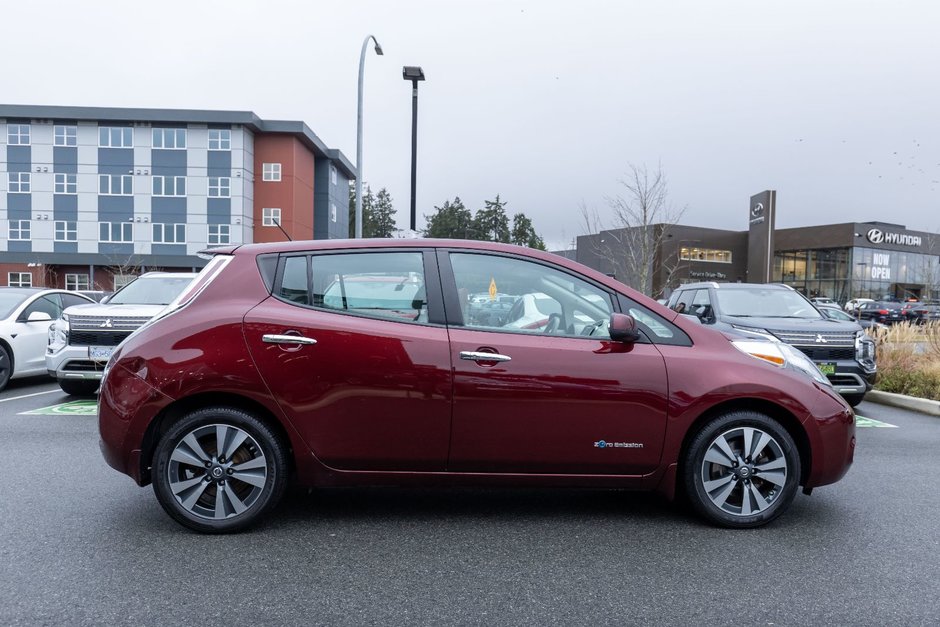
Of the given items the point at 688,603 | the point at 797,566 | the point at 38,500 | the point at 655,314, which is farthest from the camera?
the point at 38,500

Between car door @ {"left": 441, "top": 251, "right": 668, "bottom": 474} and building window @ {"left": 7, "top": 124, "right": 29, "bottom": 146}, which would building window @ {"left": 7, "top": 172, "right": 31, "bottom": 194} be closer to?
building window @ {"left": 7, "top": 124, "right": 29, "bottom": 146}

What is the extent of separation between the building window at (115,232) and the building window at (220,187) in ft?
20.2

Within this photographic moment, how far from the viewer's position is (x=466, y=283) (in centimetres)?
443

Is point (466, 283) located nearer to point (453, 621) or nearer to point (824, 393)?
point (453, 621)

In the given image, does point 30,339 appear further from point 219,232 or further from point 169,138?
point 169,138

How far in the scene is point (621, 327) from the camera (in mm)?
4188

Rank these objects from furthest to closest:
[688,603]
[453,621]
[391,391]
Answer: [391,391]
[688,603]
[453,621]

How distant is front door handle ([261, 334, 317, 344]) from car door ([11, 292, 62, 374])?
8124mm

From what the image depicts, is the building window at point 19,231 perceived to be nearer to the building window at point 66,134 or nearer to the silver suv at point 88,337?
the building window at point 66,134

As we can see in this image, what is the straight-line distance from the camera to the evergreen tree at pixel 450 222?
274 feet

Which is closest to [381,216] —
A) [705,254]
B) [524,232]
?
[524,232]

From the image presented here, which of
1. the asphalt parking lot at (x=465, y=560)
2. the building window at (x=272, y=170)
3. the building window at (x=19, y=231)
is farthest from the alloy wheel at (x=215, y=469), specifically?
the building window at (x=19, y=231)

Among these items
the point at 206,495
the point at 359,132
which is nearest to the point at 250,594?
the point at 206,495

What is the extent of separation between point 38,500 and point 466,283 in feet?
10.6
